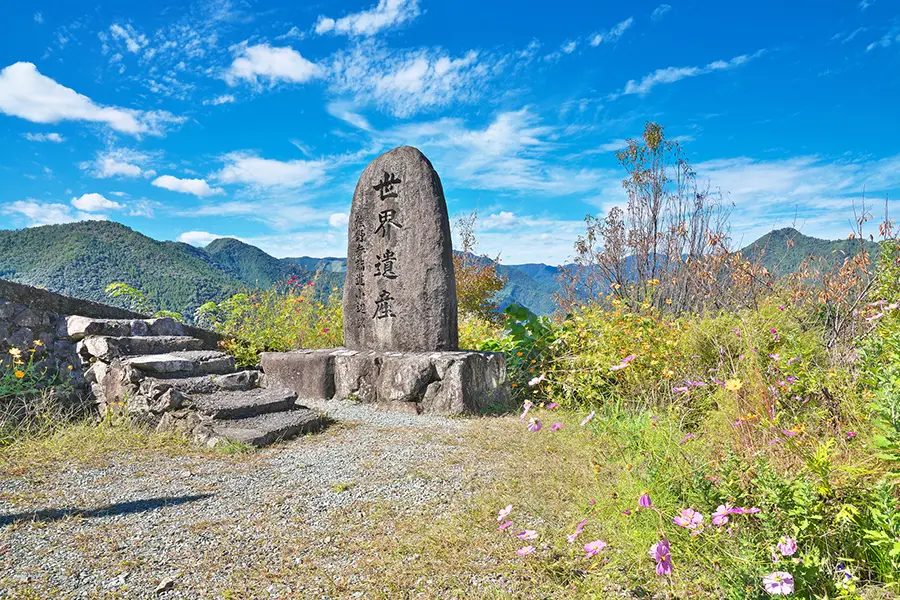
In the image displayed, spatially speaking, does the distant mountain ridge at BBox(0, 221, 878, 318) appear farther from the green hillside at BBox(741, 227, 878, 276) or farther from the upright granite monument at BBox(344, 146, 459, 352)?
the upright granite monument at BBox(344, 146, 459, 352)

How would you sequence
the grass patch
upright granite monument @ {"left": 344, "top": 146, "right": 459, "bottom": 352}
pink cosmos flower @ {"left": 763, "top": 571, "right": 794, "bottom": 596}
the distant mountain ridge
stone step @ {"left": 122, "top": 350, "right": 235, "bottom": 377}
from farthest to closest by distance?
the distant mountain ridge < upright granite monument @ {"left": 344, "top": 146, "right": 459, "bottom": 352} < stone step @ {"left": 122, "top": 350, "right": 235, "bottom": 377} < the grass patch < pink cosmos flower @ {"left": 763, "top": 571, "right": 794, "bottom": 596}

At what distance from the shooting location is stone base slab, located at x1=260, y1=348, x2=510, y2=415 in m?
5.27

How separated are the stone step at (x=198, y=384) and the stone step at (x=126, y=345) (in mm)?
656

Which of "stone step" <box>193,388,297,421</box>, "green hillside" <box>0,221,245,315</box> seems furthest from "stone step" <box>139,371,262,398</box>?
"green hillside" <box>0,221,245,315</box>

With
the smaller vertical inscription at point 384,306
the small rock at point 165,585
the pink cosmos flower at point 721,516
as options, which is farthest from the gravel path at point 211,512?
the smaller vertical inscription at point 384,306

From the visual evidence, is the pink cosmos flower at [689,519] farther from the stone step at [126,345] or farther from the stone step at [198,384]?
the stone step at [126,345]

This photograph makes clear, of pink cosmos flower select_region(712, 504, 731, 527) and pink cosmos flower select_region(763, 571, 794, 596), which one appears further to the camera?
pink cosmos flower select_region(712, 504, 731, 527)

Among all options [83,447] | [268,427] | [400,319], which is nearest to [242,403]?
[268,427]

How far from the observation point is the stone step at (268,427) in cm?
404

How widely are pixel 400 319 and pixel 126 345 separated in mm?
2663

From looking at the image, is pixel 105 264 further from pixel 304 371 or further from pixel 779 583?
pixel 779 583

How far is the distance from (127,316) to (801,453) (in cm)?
662

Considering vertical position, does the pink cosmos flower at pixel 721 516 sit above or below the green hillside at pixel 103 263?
below

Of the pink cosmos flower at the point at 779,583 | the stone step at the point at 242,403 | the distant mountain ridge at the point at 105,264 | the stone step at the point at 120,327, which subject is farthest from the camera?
the distant mountain ridge at the point at 105,264
